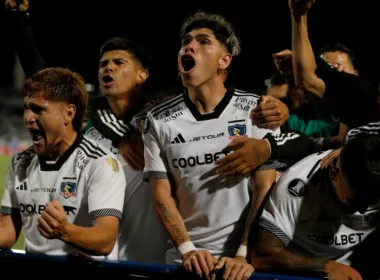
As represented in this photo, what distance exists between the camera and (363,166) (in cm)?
211

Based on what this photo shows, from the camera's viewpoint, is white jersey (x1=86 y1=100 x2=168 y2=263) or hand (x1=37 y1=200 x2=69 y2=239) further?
white jersey (x1=86 y1=100 x2=168 y2=263)

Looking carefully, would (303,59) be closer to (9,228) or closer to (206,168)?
(206,168)

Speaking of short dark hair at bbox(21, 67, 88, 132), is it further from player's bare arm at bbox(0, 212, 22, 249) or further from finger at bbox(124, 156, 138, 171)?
player's bare arm at bbox(0, 212, 22, 249)

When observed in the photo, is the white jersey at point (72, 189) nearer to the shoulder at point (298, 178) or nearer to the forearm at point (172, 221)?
the forearm at point (172, 221)

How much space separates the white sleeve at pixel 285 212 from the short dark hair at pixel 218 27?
0.80m

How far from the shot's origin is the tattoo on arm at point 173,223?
8.37 ft

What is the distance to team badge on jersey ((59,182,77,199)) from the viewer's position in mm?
2607

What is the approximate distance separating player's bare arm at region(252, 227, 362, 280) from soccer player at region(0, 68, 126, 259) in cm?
61

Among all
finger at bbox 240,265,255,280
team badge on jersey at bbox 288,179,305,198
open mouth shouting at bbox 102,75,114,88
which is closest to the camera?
finger at bbox 240,265,255,280

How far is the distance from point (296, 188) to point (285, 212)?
0.11 meters

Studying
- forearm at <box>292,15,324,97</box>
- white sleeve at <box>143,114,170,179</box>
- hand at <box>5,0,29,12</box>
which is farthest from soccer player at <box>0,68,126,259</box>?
forearm at <box>292,15,324,97</box>

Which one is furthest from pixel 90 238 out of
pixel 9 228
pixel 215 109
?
pixel 215 109

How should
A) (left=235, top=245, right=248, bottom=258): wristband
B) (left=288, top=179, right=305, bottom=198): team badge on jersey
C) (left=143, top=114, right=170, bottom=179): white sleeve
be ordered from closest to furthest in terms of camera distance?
1. (left=288, top=179, right=305, bottom=198): team badge on jersey
2. (left=235, top=245, right=248, bottom=258): wristband
3. (left=143, top=114, right=170, bottom=179): white sleeve

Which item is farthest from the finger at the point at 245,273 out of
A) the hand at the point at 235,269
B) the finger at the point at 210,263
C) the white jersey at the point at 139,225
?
the white jersey at the point at 139,225
